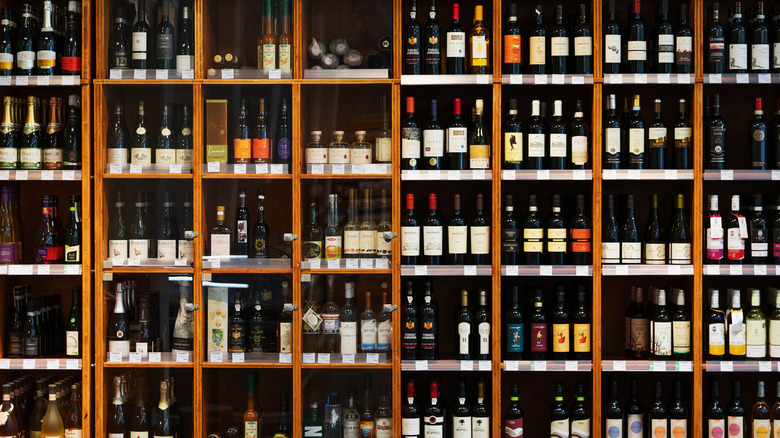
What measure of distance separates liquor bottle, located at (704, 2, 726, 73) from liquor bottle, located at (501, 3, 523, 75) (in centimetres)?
92

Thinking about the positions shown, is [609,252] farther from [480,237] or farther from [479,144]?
[479,144]

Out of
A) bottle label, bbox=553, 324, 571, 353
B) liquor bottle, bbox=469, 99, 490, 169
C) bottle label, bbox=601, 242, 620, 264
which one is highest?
liquor bottle, bbox=469, 99, 490, 169

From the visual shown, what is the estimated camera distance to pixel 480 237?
3.77 metres


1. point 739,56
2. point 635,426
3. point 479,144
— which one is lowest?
point 635,426

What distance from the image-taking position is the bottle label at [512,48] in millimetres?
3740

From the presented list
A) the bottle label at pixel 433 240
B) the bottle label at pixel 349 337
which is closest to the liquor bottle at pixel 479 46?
the bottle label at pixel 433 240

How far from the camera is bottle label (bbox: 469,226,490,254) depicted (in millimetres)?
3764

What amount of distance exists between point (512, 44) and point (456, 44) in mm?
271

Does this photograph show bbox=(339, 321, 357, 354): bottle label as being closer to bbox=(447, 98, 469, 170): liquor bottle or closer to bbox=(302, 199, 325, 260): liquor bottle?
bbox=(302, 199, 325, 260): liquor bottle

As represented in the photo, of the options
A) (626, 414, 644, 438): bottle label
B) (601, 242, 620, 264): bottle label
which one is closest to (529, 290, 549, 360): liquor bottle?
(601, 242, 620, 264): bottle label

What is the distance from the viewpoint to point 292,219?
3795 mm

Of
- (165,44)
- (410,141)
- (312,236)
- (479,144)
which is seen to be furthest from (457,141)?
(165,44)

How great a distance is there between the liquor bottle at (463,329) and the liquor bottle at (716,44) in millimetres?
1629

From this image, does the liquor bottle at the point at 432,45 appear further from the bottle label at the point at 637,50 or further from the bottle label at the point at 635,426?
the bottle label at the point at 635,426
